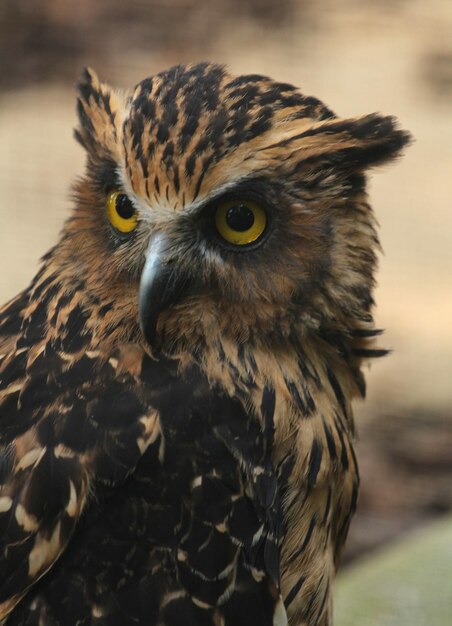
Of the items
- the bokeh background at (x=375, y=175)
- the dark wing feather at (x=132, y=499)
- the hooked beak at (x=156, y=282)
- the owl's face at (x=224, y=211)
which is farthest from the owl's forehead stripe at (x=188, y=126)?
the bokeh background at (x=375, y=175)

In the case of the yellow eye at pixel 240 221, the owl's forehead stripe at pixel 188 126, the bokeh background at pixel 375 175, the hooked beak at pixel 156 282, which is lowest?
the bokeh background at pixel 375 175

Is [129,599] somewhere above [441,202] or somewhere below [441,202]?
above

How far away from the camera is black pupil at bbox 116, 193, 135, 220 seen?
7.85 feet

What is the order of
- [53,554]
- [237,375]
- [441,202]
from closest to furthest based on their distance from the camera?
[53,554] → [237,375] → [441,202]

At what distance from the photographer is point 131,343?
8.09 feet

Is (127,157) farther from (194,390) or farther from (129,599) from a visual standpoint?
(129,599)

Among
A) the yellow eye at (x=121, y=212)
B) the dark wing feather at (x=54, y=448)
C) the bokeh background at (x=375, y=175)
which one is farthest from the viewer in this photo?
the bokeh background at (x=375, y=175)

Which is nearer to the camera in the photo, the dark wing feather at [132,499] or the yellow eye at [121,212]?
the dark wing feather at [132,499]

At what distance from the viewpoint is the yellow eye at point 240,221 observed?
2371 mm

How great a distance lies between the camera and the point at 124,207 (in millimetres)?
2410

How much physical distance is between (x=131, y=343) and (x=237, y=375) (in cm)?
23

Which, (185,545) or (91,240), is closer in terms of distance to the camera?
(185,545)

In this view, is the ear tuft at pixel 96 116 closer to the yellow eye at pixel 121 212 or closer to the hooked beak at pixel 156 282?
the yellow eye at pixel 121 212

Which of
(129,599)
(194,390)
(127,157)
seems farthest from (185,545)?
(127,157)
